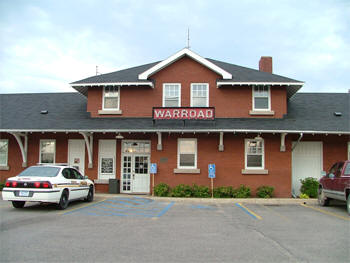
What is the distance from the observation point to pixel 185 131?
51.5 feet

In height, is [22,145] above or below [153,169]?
above

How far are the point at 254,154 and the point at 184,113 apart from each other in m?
4.05

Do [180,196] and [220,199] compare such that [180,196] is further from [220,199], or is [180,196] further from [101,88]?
[101,88]

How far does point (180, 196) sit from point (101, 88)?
7341 mm

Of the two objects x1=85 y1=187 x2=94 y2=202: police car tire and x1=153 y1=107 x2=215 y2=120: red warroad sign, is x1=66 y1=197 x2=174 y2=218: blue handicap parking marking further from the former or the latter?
x1=153 y1=107 x2=215 y2=120: red warroad sign

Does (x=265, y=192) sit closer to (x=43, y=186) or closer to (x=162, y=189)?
(x=162, y=189)

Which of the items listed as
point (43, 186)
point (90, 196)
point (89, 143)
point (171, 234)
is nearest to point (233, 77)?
point (89, 143)

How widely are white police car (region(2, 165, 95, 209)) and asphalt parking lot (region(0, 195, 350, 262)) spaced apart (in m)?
0.46

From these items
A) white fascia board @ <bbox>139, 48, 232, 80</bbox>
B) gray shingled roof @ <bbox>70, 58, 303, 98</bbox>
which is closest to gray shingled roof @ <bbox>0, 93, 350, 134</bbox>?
gray shingled roof @ <bbox>70, 58, 303, 98</bbox>

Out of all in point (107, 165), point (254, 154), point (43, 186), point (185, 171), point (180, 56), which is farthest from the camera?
point (180, 56)

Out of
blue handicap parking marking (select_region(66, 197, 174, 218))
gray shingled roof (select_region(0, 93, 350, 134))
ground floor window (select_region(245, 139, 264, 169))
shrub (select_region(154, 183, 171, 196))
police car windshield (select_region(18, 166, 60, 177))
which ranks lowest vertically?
blue handicap parking marking (select_region(66, 197, 174, 218))

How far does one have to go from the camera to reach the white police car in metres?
11.0

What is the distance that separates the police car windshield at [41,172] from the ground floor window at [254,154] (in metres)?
9.15

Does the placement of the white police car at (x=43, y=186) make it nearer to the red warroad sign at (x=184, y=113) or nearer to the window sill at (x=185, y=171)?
the window sill at (x=185, y=171)
